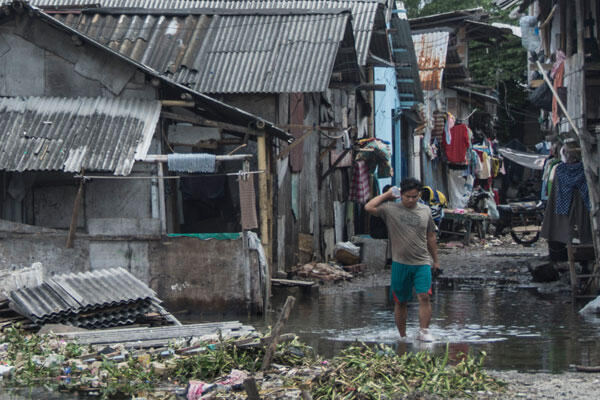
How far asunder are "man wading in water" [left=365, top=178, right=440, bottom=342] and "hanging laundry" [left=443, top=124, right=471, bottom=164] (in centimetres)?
2220

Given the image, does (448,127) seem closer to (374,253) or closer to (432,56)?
(432,56)

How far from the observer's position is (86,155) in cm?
1239

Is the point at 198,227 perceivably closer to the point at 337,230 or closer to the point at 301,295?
the point at 301,295

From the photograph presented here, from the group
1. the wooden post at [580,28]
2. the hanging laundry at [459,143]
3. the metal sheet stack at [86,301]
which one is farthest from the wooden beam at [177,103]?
the hanging laundry at [459,143]

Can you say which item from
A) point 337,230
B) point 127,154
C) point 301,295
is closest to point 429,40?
point 337,230

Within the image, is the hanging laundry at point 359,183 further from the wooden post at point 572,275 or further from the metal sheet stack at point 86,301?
the metal sheet stack at point 86,301

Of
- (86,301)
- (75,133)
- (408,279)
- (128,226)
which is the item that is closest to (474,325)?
(408,279)

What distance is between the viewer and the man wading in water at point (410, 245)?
9852 mm

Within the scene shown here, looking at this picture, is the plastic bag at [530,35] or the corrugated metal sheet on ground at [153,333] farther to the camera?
the plastic bag at [530,35]

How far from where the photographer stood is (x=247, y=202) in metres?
12.5

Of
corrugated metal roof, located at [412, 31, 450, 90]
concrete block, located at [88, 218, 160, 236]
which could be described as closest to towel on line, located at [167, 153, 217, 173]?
concrete block, located at [88, 218, 160, 236]

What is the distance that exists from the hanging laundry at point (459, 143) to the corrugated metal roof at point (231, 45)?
51.1ft

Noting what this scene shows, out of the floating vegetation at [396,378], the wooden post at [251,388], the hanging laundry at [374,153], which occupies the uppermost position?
the hanging laundry at [374,153]

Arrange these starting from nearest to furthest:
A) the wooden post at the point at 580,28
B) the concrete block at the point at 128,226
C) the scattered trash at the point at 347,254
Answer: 1. the concrete block at the point at 128,226
2. the wooden post at the point at 580,28
3. the scattered trash at the point at 347,254
